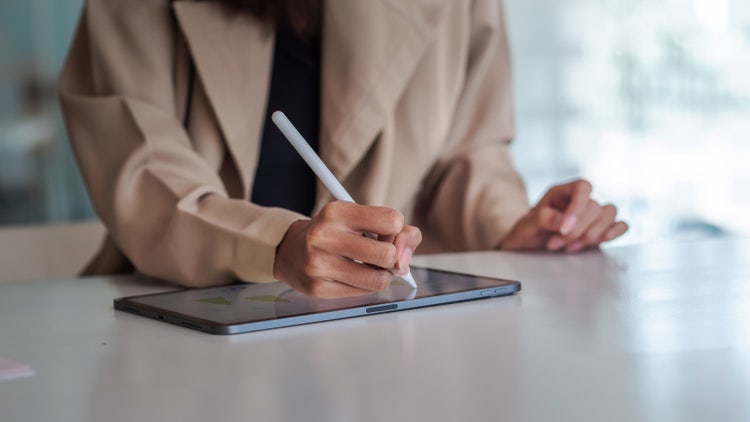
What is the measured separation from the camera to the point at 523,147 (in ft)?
12.8

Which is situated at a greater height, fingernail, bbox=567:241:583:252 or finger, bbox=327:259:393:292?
finger, bbox=327:259:393:292

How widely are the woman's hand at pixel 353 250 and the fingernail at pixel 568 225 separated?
0.36 metres

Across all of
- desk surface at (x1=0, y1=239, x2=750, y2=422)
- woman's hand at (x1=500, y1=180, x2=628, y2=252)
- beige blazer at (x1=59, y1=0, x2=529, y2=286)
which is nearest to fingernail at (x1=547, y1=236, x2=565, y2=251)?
woman's hand at (x1=500, y1=180, x2=628, y2=252)

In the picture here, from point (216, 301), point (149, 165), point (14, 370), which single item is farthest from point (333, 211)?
point (149, 165)

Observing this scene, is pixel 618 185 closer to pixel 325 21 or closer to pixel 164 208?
pixel 325 21

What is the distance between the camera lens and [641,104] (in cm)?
389

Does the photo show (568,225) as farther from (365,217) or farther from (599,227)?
(365,217)

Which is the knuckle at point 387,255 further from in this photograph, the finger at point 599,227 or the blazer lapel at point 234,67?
the blazer lapel at point 234,67

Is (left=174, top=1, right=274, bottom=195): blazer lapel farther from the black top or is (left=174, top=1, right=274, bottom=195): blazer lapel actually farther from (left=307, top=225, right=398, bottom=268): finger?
(left=307, top=225, right=398, bottom=268): finger

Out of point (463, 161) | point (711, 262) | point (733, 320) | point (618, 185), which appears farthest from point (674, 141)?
point (733, 320)

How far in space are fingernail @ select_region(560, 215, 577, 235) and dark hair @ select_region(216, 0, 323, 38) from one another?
422 mm

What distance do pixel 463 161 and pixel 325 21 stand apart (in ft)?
0.83

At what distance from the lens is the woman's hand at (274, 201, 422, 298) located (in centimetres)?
63

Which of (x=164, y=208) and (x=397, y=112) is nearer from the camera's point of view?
(x=164, y=208)
